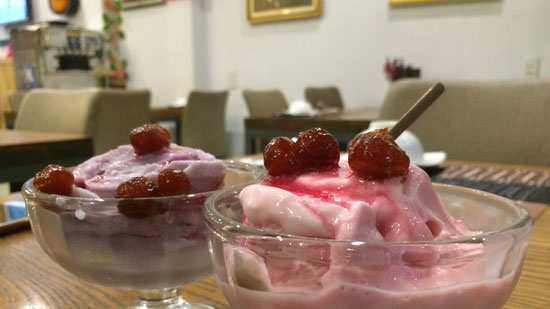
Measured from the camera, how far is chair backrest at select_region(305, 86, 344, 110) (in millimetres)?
3115

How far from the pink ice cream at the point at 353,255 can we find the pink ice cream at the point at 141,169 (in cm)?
15

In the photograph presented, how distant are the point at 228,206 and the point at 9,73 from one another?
5402mm

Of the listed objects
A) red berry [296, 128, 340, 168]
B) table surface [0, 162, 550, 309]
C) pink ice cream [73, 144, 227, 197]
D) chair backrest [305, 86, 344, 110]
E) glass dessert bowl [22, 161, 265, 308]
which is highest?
red berry [296, 128, 340, 168]

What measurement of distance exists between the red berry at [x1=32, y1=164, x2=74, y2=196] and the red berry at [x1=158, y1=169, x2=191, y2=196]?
0.10 m

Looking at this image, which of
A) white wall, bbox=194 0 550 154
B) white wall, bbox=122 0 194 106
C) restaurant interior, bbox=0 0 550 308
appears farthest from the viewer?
white wall, bbox=122 0 194 106

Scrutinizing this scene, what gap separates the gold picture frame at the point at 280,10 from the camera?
11.2 ft

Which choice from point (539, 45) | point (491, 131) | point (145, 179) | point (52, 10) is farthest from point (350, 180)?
point (52, 10)

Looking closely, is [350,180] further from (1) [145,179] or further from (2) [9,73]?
(2) [9,73]

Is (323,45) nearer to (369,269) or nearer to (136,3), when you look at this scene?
(136,3)

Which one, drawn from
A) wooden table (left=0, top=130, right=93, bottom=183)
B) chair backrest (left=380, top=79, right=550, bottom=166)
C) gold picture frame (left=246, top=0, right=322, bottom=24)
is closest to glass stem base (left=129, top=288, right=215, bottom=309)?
wooden table (left=0, top=130, right=93, bottom=183)

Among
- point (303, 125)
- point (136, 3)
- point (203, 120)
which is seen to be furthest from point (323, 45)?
point (136, 3)

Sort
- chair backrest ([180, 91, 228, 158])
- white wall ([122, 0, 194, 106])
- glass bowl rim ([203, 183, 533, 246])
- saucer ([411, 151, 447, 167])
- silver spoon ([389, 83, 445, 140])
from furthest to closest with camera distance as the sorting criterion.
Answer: white wall ([122, 0, 194, 106]), chair backrest ([180, 91, 228, 158]), saucer ([411, 151, 447, 167]), silver spoon ([389, 83, 445, 140]), glass bowl rim ([203, 183, 533, 246])

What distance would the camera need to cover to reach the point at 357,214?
1.12ft

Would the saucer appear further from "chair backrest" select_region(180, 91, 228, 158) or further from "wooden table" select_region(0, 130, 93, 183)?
"chair backrest" select_region(180, 91, 228, 158)
